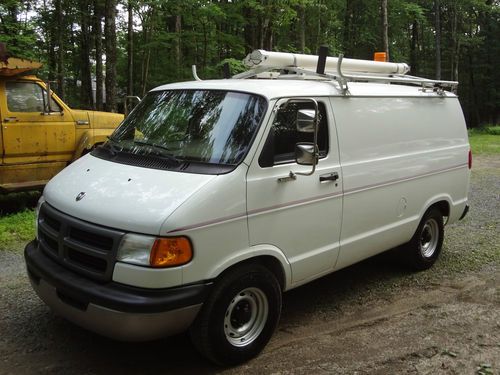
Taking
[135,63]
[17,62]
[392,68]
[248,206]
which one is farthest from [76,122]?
[135,63]

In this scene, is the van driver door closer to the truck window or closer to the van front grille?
the van front grille

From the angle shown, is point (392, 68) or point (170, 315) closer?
point (170, 315)

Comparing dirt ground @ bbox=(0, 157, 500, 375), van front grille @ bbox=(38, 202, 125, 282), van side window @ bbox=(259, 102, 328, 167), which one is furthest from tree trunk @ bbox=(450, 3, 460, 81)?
van front grille @ bbox=(38, 202, 125, 282)

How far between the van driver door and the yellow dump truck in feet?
20.1

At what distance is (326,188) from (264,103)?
949mm

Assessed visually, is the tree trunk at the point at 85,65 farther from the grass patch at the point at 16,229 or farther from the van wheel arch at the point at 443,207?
the van wheel arch at the point at 443,207

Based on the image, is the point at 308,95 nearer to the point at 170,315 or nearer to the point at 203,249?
the point at 203,249

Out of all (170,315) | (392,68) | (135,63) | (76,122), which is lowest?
(170,315)

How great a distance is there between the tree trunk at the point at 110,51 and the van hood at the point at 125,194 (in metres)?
9.12

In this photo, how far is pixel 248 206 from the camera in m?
3.64

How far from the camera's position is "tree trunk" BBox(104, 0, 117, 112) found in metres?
12.1

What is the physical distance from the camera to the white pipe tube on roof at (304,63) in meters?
4.99

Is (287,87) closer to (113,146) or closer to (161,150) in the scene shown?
(161,150)

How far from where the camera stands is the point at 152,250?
3158 mm
